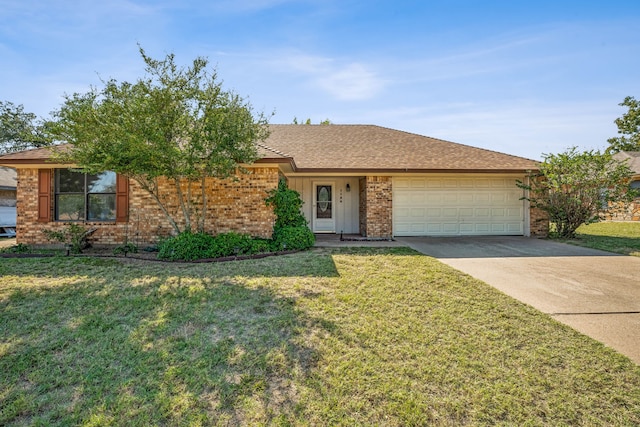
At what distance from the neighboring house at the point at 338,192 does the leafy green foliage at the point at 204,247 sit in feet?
4.08

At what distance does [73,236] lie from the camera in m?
8.38

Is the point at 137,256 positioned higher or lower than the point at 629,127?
lower

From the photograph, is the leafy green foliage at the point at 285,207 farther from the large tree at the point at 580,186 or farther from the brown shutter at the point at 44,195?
the large tree at the point at 580,186

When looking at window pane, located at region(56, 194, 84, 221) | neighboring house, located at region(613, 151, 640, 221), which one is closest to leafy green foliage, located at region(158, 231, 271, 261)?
window pane, located at region(56, 194, 84, 221)

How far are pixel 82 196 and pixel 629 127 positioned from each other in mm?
44062

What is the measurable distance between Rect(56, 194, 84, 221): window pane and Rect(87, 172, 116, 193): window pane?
41cm

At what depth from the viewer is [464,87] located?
995 centimetres

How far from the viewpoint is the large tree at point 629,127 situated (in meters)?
30.9

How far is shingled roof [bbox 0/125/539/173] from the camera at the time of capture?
33.8ft

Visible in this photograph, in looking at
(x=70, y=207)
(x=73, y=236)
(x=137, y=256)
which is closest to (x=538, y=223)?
(x=137, y=256)

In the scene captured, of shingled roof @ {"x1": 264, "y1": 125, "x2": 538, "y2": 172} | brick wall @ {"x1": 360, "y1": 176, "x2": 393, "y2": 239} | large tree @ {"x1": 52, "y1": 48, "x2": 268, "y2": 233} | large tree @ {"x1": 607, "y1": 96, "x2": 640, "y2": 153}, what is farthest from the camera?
large tree @ {"x1": 607, "y1": 96, "x2": 640, "y2": 153}

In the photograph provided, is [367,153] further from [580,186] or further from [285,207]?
[580,186]

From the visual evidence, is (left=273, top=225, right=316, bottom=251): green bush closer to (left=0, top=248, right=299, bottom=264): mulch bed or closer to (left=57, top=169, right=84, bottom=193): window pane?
(left=0, top=248, right=299, bottom=264): mulch bed

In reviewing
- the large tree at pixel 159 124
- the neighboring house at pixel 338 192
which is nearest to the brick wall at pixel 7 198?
the neighboring house at pixel 338 192
